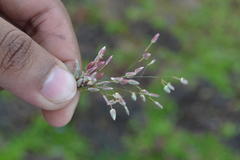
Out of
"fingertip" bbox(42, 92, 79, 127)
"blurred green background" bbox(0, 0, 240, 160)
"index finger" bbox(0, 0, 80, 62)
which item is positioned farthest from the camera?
"blurred green background" bbox(0, 0, 240, 160)

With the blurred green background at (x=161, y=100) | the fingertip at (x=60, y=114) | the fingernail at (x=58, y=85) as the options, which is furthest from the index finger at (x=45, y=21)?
the blurred green background at (x=161, y=100)

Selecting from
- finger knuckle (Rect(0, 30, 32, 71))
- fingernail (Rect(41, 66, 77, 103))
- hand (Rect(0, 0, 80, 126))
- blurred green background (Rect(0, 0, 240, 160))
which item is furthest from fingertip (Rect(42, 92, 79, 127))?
blurred green background (Rect(0, 0, 240, 160))

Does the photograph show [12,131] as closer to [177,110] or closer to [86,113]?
[86,113]

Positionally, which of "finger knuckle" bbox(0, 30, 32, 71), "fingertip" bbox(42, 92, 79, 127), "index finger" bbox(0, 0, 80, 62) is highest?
"finger knuckle" bbox(0, 30, 32, 71)

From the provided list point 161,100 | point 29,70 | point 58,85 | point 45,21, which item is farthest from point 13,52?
point 161,100

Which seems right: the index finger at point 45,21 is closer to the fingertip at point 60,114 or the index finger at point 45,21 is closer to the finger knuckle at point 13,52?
the fingertip at point 60,114

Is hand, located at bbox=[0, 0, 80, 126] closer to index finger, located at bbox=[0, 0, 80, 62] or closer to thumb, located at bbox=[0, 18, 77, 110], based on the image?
thumb, located at bbox=[0, 18, 77, 110]

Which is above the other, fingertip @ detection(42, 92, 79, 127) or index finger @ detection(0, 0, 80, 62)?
index finger @ detection(0, 0, 80, 62)

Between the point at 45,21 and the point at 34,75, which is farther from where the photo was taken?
the point at 45,21

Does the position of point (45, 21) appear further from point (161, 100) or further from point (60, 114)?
point (161, 100)
